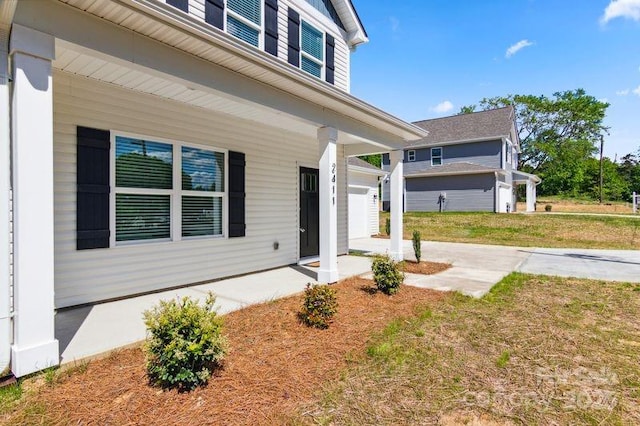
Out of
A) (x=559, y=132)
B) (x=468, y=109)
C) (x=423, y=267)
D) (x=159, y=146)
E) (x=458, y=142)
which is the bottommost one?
(x=423, y=267)

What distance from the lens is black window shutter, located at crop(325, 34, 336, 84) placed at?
29.1 feet

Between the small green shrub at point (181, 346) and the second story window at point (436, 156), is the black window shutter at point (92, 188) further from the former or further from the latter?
the second story window at point (436, 156)

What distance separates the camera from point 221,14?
6.33 meters

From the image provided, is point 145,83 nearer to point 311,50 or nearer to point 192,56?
point 192,56

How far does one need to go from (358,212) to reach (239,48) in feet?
39.6

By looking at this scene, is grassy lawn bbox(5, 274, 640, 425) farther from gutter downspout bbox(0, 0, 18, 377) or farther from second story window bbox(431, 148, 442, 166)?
second story window bbox(431, 148, 442, 166)

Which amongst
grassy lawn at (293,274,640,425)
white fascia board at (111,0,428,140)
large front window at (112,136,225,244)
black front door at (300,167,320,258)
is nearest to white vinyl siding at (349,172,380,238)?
black front door at (300,167,320,258)

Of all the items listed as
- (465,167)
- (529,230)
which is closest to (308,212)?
(529,230)

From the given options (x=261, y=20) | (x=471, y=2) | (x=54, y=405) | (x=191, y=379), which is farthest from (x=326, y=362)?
(x=471, y=2)

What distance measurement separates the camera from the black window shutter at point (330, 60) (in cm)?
888

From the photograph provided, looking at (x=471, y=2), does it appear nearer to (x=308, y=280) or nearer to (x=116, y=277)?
(x=308, y=280)

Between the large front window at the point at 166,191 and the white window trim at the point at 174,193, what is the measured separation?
0.6 inches

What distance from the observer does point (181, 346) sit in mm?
2594

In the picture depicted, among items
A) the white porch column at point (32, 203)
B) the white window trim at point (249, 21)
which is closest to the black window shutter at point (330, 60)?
the white window trim at point (249, 21)
